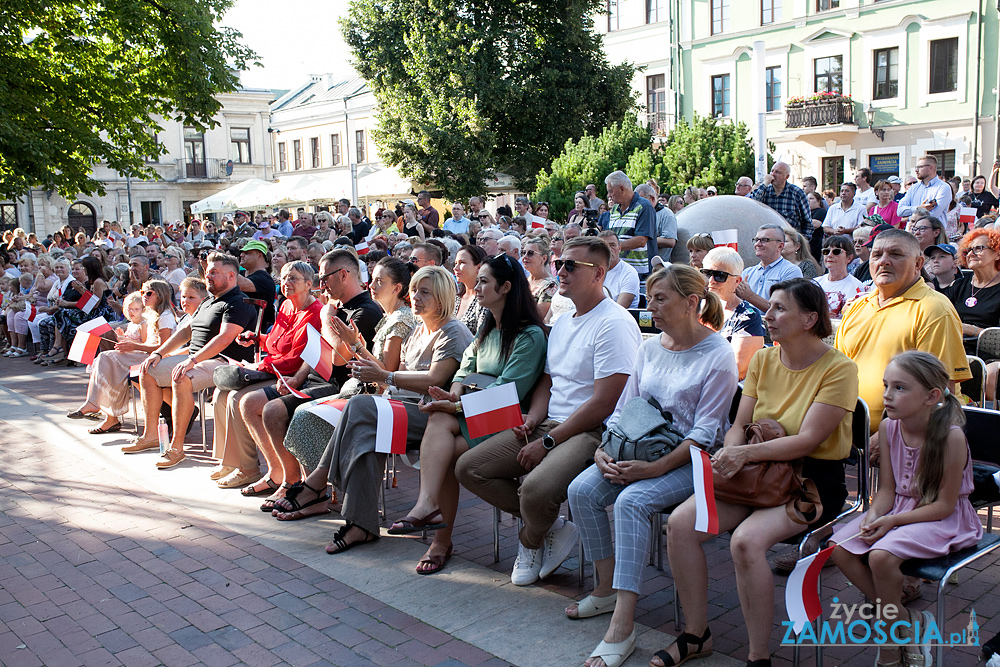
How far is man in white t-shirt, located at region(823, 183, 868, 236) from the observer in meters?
11.6

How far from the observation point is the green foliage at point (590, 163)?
23141 mm

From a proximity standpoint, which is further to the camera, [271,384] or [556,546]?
[271,384]

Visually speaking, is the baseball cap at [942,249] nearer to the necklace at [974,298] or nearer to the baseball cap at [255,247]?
the necklace at [974,298]

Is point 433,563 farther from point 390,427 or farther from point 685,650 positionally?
point 685,650

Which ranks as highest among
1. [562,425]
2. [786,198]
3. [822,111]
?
[822,111]

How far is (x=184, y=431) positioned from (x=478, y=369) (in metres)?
3.41

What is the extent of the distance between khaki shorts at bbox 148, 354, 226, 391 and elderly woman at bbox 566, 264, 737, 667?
402 centimetres

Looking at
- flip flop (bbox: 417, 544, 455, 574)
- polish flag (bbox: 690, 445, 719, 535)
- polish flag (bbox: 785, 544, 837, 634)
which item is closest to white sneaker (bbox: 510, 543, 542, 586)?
flip flop (bbox: 417, 544, 455, 574)

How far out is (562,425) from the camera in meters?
4.46

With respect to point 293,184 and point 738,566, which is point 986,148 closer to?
point 293,184

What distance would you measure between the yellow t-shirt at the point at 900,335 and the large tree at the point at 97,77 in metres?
13.0

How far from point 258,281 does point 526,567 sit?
4785 millimetres

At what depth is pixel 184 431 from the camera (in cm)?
730

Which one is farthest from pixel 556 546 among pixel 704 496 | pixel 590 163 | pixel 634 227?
pixel 590 163
